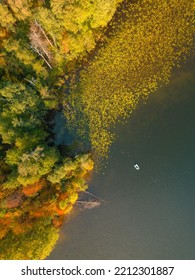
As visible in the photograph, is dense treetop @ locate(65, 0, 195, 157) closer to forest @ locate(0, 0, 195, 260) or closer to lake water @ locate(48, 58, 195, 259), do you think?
forest @ locate(0, 0, 195, 260)

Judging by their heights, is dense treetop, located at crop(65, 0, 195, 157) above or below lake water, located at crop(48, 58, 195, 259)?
above

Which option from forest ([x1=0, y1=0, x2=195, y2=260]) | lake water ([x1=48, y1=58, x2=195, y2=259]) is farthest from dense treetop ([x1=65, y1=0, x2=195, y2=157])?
lake water ([x1=48, y1=58, x2=195, y2=259])

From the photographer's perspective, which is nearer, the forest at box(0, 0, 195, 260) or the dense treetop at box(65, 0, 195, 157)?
the forest at box(0, 0, 195, 260)

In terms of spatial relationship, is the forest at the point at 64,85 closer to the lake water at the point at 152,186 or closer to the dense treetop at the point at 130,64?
the dense treetop at the point at 130,64

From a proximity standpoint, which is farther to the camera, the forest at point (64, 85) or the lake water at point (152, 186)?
the lake water at point (152, 186)

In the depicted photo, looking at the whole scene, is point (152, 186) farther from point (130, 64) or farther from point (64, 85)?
point (64, 85)

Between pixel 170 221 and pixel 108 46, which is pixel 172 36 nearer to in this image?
pixel 108 46

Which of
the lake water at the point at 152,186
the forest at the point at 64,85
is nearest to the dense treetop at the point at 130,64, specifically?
the forest at the point at 64,85

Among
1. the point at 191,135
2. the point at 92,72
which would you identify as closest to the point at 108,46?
the point at 92,72
